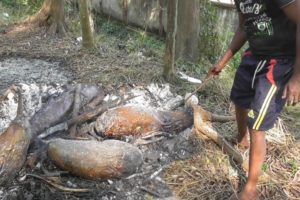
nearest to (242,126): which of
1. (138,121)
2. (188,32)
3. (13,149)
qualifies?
(138,121)

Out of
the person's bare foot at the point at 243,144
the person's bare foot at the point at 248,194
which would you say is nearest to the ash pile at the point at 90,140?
the person's bare foot at the point at 243,144

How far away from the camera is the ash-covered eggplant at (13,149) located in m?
2.81

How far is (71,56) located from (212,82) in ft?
6.29

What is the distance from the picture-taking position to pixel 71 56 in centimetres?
506

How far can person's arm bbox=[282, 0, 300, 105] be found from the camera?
219cm

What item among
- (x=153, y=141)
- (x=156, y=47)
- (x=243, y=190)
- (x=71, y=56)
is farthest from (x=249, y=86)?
(x=156, y=47)

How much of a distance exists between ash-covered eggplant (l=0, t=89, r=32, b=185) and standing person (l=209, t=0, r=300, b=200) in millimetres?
1621

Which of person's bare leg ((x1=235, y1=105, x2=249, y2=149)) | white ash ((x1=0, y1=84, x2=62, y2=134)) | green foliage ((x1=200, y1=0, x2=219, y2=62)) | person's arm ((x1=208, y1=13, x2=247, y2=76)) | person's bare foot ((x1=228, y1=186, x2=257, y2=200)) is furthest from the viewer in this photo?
green foliage ((x1=200, y1=0, x2=219, y2=62))

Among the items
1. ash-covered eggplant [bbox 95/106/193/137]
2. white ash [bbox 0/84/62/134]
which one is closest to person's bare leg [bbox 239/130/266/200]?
ash-covered eggplant [bbox 95/106/193/137]

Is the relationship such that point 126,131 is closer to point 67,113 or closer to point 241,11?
point 67,113

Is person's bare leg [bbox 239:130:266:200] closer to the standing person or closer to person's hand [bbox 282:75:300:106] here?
the standing person

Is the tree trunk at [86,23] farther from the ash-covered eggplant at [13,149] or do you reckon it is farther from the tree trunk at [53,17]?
the ash-covered eggplant at [13,149]

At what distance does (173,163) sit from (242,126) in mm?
651

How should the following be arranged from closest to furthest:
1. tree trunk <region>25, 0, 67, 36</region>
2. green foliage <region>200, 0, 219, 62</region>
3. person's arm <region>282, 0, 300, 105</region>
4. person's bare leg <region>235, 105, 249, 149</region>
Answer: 1. person's arm <region>282, 0, 300, 105</region>
2. person's bare leg <region>235, 105, 249, 149</region>
3. green foliage <region>200, 0, 219, 62</region>
4. tree trunk <region>25, 0, 67, 36</region>
